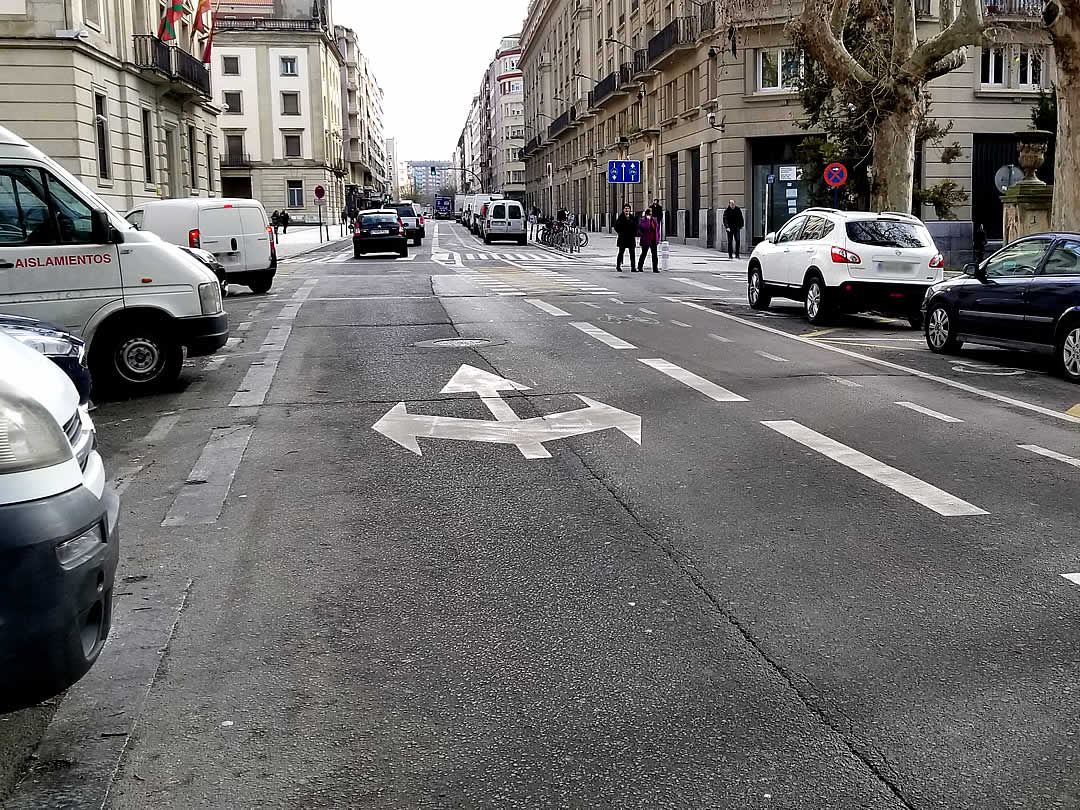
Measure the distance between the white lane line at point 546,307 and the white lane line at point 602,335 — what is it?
1.67m

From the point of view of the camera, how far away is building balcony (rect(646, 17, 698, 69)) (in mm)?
45594

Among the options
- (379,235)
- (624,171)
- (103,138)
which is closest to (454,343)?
(103,138)

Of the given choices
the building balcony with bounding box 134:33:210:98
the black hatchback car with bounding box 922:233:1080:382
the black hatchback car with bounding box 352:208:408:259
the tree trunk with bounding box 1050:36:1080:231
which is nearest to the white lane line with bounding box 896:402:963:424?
the black hatchback car with bounding box 922:233:1080:382

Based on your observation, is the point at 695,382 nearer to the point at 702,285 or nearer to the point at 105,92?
the point at 702,285

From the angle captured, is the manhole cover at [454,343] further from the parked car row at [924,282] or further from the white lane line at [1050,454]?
the white lane line at [1050,454]

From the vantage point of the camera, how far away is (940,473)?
7.27m

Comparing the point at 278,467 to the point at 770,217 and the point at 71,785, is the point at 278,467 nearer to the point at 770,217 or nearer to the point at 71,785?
the point at 71,785

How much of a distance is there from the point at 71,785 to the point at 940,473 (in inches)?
219

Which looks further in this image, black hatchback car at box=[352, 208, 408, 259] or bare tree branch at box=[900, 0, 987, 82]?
black hatchback car at box=[352, 208, 408, 259]

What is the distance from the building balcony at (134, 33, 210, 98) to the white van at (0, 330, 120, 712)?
117 ft

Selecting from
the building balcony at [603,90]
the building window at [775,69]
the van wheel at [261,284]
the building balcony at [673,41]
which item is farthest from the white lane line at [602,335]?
the building balcony at [603,90]

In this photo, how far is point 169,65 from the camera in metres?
37.6

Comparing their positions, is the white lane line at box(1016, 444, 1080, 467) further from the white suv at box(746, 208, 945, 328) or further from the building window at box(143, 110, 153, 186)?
the building window at box(143, 110, 153, 186)

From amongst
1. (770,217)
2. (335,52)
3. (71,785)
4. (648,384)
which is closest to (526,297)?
(648,384)
